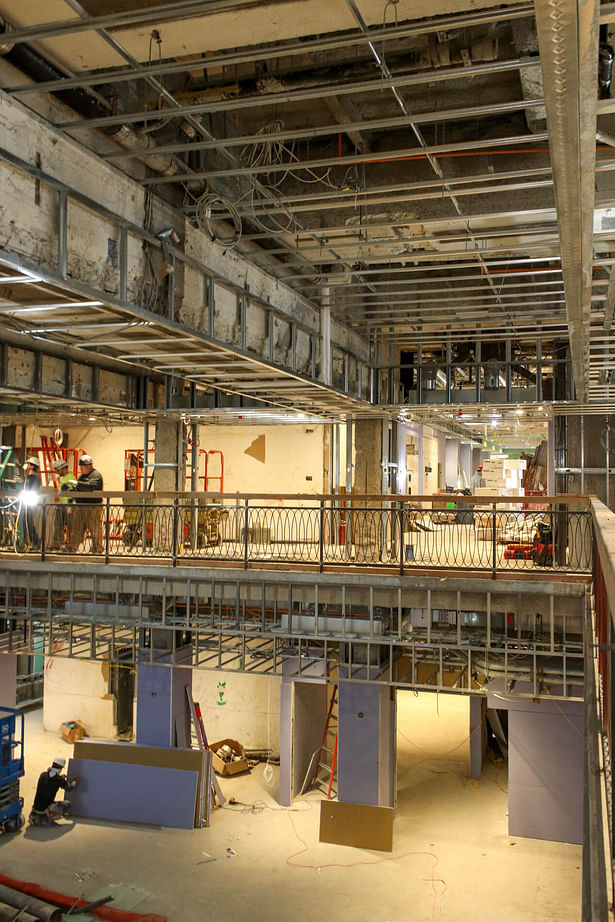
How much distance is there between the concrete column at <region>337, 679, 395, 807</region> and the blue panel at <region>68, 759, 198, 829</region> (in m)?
3.01

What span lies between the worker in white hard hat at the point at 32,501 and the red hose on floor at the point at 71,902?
23.4ft

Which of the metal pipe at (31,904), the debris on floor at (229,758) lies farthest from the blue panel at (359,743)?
the metal pipe at (31,904)

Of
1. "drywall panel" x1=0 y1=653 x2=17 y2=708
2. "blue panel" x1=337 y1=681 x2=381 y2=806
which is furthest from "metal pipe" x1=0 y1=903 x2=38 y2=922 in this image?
"drywall panel" x1=0 y1=653 x2=17 y2=708

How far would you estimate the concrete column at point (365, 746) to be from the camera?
48.0ft

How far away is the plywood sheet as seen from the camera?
1392 cm

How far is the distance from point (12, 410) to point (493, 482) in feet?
51.8

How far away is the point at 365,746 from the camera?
1482cm

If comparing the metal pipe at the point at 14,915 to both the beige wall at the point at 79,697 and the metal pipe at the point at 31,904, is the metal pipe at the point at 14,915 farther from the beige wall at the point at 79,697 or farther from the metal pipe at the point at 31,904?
the beige wall at the point at 79,697

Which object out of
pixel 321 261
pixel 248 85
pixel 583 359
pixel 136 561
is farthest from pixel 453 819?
pixel 248 85

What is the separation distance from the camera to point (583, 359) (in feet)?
36.5

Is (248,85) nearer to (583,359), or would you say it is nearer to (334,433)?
(583,359)

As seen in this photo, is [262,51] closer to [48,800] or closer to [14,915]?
[14,915]

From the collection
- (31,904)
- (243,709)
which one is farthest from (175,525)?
(243,709)

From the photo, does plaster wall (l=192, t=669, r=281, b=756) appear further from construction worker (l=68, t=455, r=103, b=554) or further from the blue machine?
the blue machine
